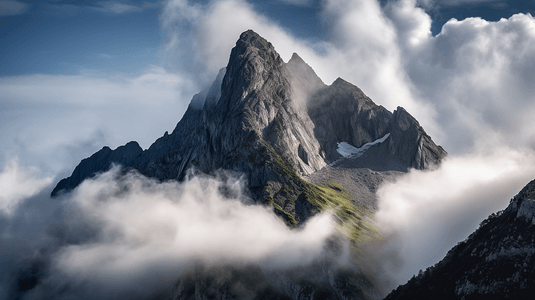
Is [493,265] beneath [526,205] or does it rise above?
beneath

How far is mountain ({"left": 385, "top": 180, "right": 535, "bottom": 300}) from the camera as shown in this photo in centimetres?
10569

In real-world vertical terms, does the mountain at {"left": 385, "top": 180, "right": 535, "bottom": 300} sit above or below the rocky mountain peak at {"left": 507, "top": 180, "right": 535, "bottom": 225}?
below

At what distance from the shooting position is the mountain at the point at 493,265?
10569 centimetres

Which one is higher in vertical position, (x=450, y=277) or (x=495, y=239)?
(x=495, y=239)

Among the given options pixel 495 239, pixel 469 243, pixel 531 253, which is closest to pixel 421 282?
pixel 469 243

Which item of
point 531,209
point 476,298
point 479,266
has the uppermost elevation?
point 531,209

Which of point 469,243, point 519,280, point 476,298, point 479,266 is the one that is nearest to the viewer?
point 519,280

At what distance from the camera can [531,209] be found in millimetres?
112125

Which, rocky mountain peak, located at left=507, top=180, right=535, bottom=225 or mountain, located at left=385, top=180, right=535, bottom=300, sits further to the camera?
rocky mountain peak, located at left=507, top=180, right=535, bottom=225

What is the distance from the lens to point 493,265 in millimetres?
114875

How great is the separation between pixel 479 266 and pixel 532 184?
31912 mm

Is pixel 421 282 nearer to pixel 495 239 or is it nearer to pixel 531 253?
pixel 495 239

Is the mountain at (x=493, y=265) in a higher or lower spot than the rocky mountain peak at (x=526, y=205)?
lower

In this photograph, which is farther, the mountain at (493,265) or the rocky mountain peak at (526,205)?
the rocky mountain peak at (526,205)
